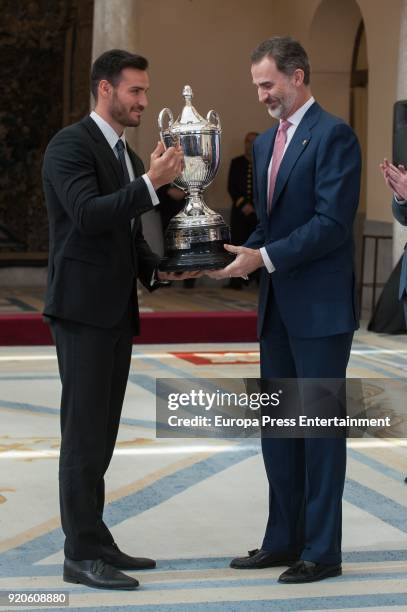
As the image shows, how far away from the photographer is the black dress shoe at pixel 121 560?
4.23 meters

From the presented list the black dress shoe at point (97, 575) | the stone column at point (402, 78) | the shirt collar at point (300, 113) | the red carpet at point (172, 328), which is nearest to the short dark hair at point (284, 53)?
the shirt collar at point (300, 113)

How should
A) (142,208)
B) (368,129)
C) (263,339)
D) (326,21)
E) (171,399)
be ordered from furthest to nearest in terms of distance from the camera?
(326,21) < (368,129) < (171,399) < (263,339) < (142,208)

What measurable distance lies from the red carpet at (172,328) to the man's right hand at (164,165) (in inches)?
263

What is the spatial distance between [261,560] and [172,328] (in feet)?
21.9

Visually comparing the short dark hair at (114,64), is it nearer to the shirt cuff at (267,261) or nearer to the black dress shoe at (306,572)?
the shirt cuff at (267,261)

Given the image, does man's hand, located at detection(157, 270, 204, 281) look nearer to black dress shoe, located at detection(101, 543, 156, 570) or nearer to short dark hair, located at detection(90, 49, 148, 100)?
short dark hair, located at detection(90, 49, 148, 100)

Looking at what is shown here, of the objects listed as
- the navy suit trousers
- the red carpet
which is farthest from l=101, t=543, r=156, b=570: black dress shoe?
the red carpet

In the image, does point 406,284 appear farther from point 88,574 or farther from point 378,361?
point 378,361

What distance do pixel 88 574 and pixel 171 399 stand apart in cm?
354

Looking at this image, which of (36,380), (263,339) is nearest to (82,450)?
(263,339)

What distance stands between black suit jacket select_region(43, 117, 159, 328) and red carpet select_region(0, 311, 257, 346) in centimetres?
660

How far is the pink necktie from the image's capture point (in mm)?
4201

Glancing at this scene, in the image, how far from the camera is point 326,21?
14625mm

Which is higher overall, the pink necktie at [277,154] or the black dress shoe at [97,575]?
the pink necktie at [277,154]
